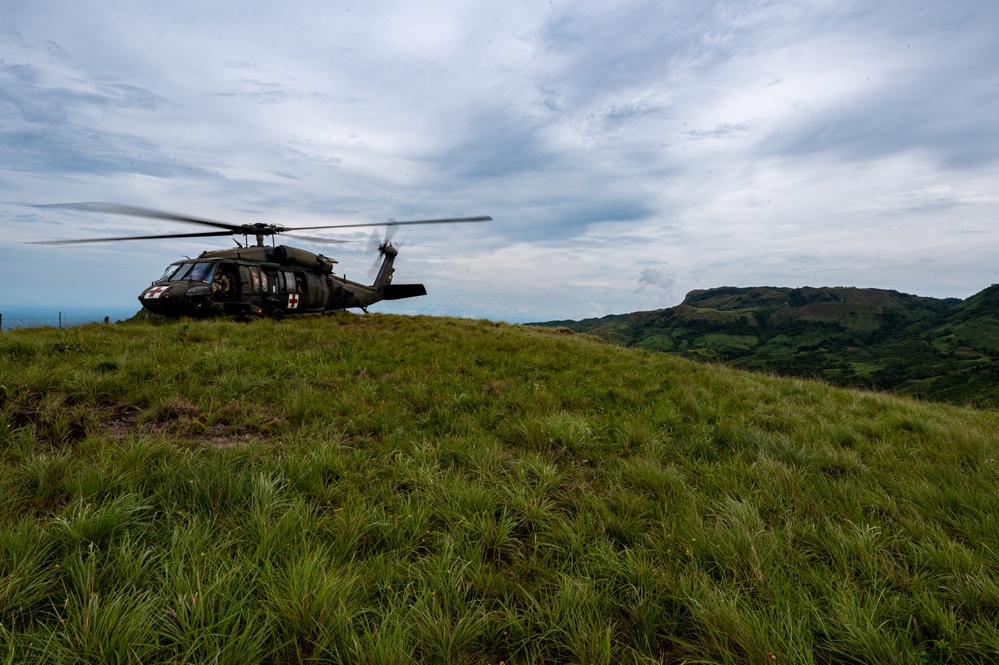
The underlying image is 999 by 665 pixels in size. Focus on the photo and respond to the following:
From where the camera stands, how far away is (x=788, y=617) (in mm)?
2383

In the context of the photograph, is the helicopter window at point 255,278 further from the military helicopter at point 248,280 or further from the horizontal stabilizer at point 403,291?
the horizontal stabilizer at point 403,291

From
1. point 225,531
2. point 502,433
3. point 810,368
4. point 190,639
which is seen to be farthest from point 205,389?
point 810,368

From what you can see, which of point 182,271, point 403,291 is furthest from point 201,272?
point 403,291

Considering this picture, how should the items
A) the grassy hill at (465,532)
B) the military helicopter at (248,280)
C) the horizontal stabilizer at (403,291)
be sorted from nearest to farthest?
the grassy hill at (465,532) < the military helicopter at (248,280) < the horizontal stabilizer at (403,291)

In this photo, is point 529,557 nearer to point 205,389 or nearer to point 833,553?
point 833,553

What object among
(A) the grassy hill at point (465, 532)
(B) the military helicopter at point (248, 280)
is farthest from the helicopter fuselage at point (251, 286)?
(A) the grassy hill at point (465, 532)

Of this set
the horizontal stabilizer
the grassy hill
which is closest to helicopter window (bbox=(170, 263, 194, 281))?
the grassy hill

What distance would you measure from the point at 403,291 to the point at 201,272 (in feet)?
39.6

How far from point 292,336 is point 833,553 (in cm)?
1223

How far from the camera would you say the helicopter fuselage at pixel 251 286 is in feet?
45.0

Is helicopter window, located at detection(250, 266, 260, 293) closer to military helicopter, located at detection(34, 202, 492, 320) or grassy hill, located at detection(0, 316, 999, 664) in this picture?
military helicopter, located at detection(34, 202, 492, 320)

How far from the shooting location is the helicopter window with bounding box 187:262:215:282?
1426 centimetres

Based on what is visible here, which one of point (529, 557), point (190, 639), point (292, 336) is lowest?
point (529, 557)

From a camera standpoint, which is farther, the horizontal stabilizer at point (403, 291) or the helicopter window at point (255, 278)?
the horizontal stabilizer at point (403, 291)
